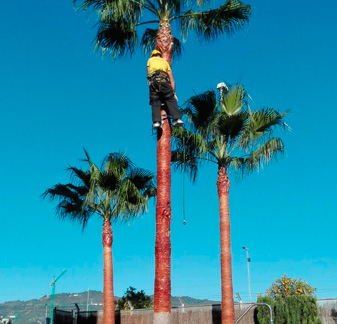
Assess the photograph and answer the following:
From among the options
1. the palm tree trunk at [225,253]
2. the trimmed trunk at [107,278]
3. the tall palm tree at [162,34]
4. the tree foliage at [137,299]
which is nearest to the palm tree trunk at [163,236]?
the tall palm tree at [162,34]

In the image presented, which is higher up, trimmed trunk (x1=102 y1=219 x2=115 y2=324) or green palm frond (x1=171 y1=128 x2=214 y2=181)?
green palm frond (x1=171 y1=128 x2=214 y2=181)

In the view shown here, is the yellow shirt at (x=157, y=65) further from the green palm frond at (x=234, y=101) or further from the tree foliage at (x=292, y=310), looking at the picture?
the tree foliage at (x=292, y=310)

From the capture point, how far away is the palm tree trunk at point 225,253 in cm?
1439

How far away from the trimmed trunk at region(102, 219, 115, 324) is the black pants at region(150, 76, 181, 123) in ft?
35.1

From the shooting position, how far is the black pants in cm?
845

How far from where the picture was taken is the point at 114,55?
12086 mm

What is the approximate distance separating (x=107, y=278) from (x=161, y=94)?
10938 millimetres

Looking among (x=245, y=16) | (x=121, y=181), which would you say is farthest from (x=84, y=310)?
(x=245, y=16)

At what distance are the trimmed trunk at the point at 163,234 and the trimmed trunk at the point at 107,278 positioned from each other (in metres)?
10.3

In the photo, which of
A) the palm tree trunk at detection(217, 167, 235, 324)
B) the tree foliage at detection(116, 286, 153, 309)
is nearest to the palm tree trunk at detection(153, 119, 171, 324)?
the palm tree trunk at detection(217, 167, 235, 324)

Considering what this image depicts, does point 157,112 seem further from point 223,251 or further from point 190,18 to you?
point 223,251

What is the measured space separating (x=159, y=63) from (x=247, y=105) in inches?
305

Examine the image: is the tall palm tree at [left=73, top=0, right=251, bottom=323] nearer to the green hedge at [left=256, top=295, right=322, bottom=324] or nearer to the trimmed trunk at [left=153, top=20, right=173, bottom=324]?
the trimmed trunk at [left=153, top=20, right=173, bottom=324]

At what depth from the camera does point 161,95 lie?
858 cm
